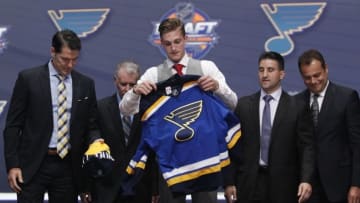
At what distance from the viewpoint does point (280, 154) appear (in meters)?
3.99

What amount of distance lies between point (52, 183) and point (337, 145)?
1.50m

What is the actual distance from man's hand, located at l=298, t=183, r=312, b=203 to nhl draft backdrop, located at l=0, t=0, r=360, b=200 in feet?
4.76

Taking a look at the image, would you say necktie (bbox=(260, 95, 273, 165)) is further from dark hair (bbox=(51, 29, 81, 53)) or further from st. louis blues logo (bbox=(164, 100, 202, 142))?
dark hair (bbox=(51, 29, 81, 53))

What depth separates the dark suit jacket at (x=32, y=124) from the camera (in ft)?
13.1

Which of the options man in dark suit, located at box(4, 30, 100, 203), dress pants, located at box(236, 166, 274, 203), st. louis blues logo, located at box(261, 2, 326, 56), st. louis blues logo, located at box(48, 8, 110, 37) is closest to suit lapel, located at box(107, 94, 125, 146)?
man in dark suit, located at box(4, 30, 100, 203)

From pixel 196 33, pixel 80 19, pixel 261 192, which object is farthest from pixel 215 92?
pixel 80 19

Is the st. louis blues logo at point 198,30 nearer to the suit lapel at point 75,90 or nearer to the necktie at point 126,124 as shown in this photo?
the necktie at point 126,124

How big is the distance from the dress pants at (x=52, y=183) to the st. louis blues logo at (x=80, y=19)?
5.35ft

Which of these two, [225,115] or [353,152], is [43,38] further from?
[353,152]

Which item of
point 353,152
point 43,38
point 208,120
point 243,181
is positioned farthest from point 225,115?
point 43,38

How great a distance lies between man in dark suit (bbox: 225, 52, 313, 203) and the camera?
398 cm

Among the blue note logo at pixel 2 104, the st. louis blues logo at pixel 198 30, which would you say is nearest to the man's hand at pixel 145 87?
the st. louis blues logo at pixel 198 30

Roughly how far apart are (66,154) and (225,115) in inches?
34.1

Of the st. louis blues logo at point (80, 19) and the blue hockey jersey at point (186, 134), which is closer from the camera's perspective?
the blue hockey jersey at point (186, 134)
